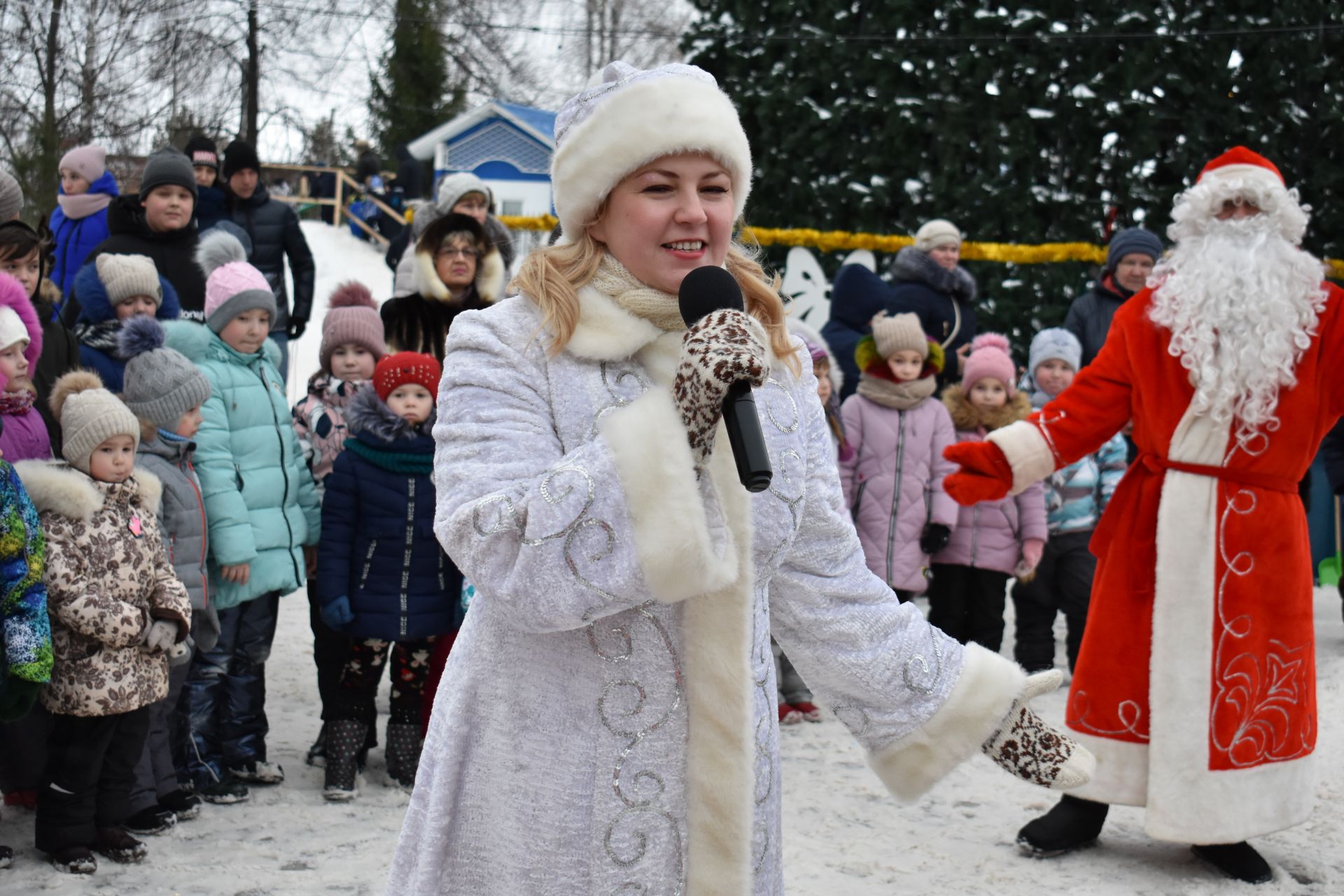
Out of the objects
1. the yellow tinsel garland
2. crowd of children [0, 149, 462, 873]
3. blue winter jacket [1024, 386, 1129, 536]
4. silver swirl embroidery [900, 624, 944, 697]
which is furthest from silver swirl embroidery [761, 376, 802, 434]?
the yellow tinsel garland

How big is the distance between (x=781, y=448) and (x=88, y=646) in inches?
111

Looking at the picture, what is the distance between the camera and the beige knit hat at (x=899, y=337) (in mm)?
6512

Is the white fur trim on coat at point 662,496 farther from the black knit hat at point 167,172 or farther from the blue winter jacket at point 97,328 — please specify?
the black knit hat at point 167,172

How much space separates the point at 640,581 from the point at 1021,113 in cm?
1011

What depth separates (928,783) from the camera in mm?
2316

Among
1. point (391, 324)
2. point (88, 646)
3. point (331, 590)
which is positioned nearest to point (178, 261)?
point (391, 324)

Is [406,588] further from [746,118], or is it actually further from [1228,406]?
[746,118]

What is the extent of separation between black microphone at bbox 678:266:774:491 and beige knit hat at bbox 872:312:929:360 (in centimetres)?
457

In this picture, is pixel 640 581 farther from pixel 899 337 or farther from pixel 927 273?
pixel 927 273

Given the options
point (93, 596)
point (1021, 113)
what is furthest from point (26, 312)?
point (1021, 113)

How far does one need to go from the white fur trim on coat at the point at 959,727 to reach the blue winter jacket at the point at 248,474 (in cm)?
322

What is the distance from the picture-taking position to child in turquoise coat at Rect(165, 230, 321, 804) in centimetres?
499

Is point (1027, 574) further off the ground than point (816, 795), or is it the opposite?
point (1027, 574)

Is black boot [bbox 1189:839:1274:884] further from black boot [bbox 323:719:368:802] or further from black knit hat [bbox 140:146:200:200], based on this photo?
black knit hat [bbox 140:146:200:200]
